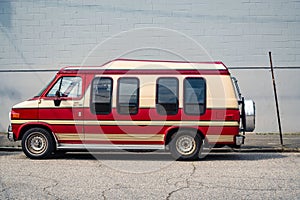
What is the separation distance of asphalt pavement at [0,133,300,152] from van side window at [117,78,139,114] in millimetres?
3392

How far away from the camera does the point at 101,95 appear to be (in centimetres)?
1035

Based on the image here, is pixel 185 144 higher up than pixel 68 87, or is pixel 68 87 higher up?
pixel 68 87

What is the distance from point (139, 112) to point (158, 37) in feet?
23.1

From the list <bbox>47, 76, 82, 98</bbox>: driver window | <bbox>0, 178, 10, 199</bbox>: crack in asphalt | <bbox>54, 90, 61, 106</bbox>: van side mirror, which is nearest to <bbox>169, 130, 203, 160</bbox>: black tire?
<bbox>47, 76, 82, 98</bbox>: driver window

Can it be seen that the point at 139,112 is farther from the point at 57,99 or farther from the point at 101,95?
the point at 57,99

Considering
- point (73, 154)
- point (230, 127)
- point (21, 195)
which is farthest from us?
point (73, 154)

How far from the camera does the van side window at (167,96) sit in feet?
33.6

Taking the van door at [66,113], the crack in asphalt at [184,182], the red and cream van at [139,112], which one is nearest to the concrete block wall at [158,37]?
the red and cream van at [139,112]

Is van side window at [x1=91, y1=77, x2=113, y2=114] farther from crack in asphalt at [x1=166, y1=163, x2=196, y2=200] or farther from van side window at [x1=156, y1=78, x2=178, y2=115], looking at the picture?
crack in asphalt at [x1=166, y1=163, x2=196, y2=200]

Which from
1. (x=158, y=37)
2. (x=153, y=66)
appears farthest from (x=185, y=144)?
(x=158, y=37)

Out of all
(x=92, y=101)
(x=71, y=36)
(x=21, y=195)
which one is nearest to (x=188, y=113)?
(x=92, y=101)

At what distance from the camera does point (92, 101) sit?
407 inches

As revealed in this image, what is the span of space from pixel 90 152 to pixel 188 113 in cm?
315

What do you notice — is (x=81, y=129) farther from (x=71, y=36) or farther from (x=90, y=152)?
(x=71, y=36)
